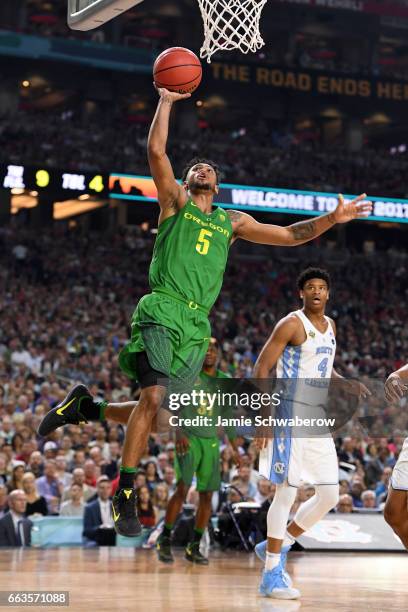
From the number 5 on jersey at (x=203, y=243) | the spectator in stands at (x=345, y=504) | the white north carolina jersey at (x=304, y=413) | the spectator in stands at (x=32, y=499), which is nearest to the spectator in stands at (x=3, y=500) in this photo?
the spectator in stands at (x=32, y=499)

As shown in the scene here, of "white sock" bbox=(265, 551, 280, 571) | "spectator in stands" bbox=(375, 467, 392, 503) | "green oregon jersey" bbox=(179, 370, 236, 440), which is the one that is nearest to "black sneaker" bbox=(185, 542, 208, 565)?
"green oregon jersey" bbox=(179, 370, 236, 440)

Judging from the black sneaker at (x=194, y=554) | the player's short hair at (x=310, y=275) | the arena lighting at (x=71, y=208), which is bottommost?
the black sneaker at (x=194, y=554)

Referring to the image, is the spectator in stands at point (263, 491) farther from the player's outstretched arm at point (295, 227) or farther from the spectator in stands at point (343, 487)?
the player's outstretched arm at point (295, 227)

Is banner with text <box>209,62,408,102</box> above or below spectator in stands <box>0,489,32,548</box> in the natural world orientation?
above

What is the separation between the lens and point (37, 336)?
19.7 m

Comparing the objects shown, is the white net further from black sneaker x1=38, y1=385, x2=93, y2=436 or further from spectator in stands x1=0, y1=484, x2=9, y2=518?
spectator in stands x1=0, y1=484, x2=9, y2=518

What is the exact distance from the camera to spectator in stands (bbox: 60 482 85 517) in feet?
37.1

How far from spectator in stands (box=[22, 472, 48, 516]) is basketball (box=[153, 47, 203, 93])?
6.07 meters

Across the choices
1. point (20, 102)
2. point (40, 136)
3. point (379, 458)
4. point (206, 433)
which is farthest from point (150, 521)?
point (20, 102)

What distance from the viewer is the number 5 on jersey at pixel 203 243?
6.16 m

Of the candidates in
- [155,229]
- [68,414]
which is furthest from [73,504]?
[155,229]

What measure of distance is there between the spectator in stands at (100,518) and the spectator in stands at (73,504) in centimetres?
31

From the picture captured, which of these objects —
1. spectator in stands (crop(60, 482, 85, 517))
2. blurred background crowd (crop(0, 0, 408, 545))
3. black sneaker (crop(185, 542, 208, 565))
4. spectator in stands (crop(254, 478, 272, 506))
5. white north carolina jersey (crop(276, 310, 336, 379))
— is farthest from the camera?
blurred background crowd (crop(0, 0, 408, 545))
